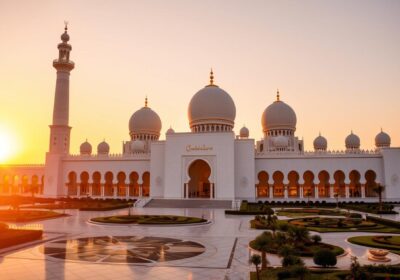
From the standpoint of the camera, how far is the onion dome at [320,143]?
142 ft

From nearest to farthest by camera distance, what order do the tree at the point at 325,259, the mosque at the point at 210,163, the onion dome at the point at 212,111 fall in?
1. the tree at the point at 325,259
2. the mosque at the point at 210,163
3. the onion dome at the point at 212,111

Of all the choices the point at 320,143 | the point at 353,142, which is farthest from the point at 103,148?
the point at 353,142

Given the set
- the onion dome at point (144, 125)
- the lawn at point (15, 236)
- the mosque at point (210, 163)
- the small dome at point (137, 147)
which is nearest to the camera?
the lawn at point (15, 236)

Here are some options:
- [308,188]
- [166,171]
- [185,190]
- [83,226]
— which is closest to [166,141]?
[166,171]

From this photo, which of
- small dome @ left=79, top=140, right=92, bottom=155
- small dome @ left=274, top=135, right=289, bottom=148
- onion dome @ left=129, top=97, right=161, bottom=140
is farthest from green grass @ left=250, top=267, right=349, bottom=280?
small dome @ left=79, top=140, right=92, bottom=155

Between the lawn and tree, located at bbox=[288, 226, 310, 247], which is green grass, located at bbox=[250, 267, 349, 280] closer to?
tree, located at bbox=[288, 226, 310, 247]

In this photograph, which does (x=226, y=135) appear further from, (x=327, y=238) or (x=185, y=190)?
(x=327, y=238)

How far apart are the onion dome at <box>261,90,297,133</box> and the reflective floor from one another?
26118 millimetres

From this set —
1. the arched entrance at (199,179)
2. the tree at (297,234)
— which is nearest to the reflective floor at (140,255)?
the tree at (297,234)

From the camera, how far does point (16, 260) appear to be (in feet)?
31.3

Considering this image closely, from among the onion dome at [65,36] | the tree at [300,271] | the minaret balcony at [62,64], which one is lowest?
the tree at [300,271]

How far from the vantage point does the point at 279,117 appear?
39938 mm

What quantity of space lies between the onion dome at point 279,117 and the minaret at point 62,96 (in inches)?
898

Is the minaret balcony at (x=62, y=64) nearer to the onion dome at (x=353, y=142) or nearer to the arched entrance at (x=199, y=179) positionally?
the arched entrance at (x=199, y=179)
